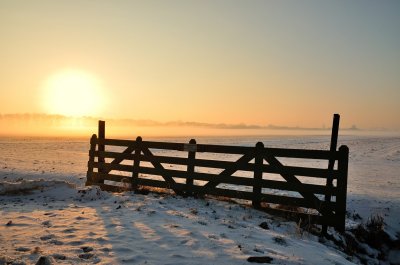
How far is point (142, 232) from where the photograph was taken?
7453 millimetres

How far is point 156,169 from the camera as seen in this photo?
12.6m

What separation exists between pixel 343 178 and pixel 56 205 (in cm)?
784

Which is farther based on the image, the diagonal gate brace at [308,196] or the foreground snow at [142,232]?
the diagonal gate brace at [308,196]

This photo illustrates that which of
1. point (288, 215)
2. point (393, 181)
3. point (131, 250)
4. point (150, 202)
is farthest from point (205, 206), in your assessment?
point (393, 181)

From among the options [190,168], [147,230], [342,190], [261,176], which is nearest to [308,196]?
[342,190]

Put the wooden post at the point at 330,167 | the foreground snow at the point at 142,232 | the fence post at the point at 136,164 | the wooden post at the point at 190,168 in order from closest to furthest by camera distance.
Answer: the foreground snow at the point at 142,232 → the wooden post at the point at 330,167 → the wooden post at the point at 190,168 → the fence post at the point at 136,164

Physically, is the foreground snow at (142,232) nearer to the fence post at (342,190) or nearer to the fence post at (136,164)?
the fence post at (342,190)

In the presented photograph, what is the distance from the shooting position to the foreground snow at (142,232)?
19.9 feet

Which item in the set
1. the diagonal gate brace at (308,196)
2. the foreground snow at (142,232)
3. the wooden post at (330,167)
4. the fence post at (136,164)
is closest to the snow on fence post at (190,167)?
the foreground snow at (142,232)

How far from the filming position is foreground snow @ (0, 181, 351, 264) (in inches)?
239

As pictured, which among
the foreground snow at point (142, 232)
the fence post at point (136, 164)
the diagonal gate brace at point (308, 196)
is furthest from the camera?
the fence post at point (136, 164)

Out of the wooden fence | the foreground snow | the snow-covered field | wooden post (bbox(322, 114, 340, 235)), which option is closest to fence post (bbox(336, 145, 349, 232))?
the wooden fence

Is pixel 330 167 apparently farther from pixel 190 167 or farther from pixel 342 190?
pixel 190 167

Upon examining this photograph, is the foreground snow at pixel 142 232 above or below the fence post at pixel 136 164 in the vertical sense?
below
